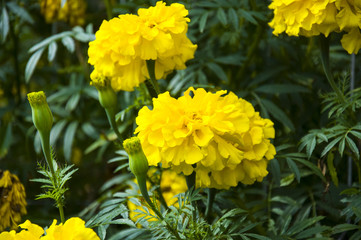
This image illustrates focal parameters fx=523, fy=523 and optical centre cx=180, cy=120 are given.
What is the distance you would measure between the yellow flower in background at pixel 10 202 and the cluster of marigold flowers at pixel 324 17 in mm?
664

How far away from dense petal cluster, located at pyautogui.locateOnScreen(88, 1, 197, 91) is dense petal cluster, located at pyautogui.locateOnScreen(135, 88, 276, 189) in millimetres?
120

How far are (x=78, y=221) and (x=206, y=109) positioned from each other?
0.28m

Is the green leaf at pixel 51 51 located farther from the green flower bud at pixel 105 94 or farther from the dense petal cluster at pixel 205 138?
the dense petal cluster at pixel 205 138

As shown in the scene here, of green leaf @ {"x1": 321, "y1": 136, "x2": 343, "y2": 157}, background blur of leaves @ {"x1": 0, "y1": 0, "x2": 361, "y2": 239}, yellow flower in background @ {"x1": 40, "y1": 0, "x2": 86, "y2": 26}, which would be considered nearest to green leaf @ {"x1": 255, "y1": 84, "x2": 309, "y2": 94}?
background blur of leaves @ {"x1": 0, "y1": 0, "x2": 361, "y2": 239}

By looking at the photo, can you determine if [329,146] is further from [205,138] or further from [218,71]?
[218,71]

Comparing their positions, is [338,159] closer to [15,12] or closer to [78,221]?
[78,221]

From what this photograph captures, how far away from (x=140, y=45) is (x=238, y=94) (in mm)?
435

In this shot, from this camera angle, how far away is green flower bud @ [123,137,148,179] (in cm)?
83

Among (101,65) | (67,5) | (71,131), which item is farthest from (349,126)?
(67,5)

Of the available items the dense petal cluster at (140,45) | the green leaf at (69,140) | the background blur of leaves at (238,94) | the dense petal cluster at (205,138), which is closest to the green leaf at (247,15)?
the background blur of leaves at (238,94)

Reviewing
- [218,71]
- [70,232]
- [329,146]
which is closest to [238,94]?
[218,71]

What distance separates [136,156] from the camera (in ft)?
2.74

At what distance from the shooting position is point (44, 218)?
1.54m

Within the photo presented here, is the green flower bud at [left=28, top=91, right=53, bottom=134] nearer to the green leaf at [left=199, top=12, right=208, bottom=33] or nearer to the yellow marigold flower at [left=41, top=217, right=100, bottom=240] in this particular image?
the yellow marigold flower at [left=41, top=217, right=100, bottom=240]
